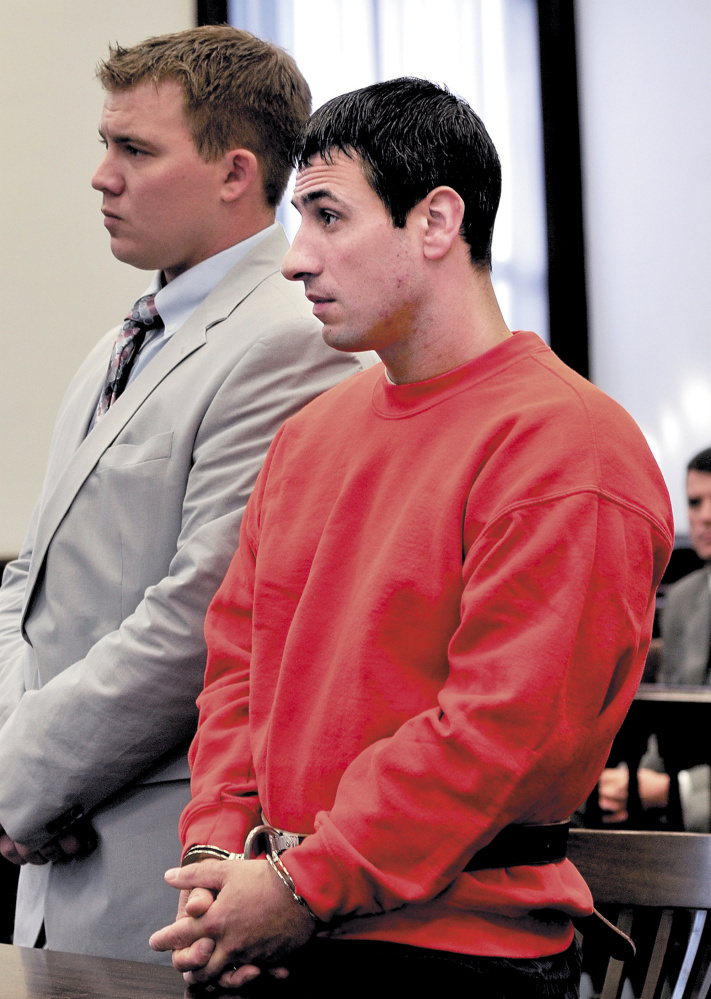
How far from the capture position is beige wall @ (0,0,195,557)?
2816 mm

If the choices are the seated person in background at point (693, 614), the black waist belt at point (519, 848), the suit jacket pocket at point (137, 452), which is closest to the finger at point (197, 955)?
the black waist belt at point (519, 848)

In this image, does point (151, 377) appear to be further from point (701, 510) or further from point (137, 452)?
point (701, 510)

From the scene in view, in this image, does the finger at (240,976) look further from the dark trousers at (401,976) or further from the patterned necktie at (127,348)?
the patterned necktie at (127,348)

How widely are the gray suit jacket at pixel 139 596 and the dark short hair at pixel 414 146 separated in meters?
0.36

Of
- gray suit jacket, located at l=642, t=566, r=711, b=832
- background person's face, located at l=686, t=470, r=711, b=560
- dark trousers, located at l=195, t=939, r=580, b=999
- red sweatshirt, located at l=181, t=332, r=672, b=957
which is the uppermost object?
red sweatshirt, located at l=181, t=332, r=672, b=957

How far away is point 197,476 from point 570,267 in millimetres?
4221

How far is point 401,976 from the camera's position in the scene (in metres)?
0.86

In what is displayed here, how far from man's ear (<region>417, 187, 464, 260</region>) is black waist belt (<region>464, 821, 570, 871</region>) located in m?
0.54

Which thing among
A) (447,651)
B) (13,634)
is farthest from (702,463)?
(447,651)

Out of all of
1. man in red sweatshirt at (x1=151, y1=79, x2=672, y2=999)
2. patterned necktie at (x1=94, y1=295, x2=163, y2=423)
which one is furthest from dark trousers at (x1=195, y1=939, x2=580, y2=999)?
patterned necktie at (x1=94, y1=295, x2=163, y2=423)

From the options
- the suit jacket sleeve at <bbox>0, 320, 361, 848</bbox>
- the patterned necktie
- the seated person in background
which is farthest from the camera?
the seated person in background

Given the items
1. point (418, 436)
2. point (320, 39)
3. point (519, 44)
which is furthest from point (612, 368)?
point (418, 436)

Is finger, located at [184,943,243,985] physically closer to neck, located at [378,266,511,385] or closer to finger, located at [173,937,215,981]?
finger, located at [173,937,215,981]

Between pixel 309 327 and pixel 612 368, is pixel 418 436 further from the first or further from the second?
pixel 612 368
